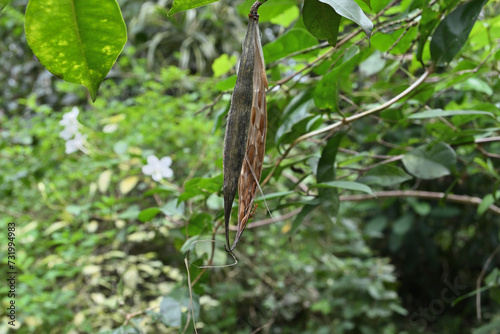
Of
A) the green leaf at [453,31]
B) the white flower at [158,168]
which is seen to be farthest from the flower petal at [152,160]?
the green leaf at [453,31]

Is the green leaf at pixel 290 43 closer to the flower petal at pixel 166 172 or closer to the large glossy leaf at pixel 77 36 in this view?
the large glossy leaf at pixel 77 36

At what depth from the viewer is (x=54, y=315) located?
4.44 feet

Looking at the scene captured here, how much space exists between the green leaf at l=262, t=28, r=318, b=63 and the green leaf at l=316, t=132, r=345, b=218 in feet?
0.39

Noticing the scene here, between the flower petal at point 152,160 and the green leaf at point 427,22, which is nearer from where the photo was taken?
the green leaf at point 427,22

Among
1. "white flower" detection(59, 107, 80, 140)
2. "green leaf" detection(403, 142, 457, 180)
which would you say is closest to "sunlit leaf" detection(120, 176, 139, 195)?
"white flower" detection(59, 107, 80, 140)

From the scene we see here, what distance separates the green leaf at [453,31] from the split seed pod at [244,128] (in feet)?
0.91

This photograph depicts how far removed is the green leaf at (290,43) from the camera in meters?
0.49

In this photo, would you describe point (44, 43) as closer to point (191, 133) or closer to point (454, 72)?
point (454, 72)

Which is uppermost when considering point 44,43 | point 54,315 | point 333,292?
point 44,43

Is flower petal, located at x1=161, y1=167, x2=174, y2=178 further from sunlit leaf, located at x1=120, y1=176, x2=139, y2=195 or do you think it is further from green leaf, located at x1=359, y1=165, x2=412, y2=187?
green leaf, located at x1=359, y1=165, x2=412, y2=187

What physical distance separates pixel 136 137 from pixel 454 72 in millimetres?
1027

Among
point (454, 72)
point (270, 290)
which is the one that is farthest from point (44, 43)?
point (270, 290)

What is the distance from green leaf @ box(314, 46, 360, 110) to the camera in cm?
43

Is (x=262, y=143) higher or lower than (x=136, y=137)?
higher
